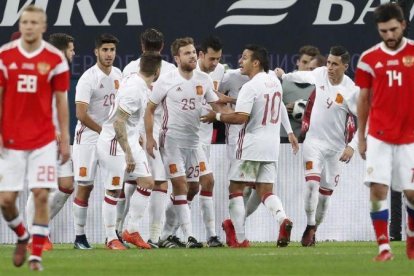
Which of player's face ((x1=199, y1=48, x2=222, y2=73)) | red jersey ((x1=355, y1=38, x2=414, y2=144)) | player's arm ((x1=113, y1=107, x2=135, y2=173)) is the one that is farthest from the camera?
player's face ((x1=199, y1=48, x2=222, y2=73))

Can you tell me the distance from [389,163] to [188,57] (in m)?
4.41

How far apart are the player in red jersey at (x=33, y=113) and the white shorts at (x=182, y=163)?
475 cm

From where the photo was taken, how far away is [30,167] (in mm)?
12406

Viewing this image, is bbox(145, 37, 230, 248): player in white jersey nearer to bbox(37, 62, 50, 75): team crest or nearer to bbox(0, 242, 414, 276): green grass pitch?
bbox(0, 242, 414, 276): green grass pitch

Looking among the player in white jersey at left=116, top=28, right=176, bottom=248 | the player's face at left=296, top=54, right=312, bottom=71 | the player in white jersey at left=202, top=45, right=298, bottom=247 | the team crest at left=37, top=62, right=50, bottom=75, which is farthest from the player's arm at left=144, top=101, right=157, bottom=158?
the team crest at left=37, top=62, right=50, bottom=75

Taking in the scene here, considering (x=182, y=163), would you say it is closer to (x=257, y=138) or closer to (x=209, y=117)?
(x=209, y=117)

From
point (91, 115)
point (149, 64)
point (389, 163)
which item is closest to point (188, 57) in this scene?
point (149, 64)

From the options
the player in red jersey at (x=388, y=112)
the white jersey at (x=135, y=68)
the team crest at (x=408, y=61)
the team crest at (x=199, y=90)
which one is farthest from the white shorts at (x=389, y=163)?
the white jersey at (x=135, y=68)

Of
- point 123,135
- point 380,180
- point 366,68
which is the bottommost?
point 380,180

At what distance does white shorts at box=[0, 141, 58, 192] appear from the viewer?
1232cm

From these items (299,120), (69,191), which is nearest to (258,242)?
(299,120)

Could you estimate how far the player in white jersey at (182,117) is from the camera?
17031mm

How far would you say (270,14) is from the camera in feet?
66.7

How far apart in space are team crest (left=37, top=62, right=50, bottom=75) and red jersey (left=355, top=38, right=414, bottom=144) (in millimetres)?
2756
